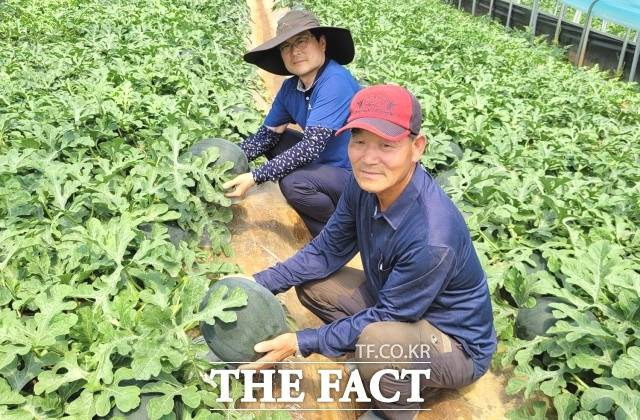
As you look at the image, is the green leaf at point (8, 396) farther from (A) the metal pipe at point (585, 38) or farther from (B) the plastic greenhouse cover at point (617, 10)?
(A) the metal pipe at point (585, 38)

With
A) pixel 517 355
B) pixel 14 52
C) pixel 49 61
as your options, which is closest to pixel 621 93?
pixel 517 355

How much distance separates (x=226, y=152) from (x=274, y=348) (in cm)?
179

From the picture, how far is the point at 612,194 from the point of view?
13.8ft

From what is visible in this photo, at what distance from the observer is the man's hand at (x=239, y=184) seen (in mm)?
3703

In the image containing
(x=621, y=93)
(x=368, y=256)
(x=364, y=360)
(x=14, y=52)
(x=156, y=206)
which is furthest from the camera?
(x=621, y=93)

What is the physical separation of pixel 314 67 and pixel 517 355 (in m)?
2.19

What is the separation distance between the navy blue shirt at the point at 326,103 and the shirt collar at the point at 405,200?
1.43m

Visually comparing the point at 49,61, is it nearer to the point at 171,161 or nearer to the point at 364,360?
the point at 171,161

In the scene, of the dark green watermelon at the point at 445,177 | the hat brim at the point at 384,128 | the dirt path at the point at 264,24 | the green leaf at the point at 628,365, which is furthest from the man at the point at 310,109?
the dirt path at the point at 264,24

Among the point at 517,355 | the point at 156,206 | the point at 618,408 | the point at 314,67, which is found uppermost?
the point at 314,67

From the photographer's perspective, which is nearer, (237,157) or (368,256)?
(368,256)

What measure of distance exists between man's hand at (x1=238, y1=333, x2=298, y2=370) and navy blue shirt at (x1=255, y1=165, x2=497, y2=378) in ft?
0.13

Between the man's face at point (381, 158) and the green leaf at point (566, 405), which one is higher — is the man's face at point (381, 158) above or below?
above

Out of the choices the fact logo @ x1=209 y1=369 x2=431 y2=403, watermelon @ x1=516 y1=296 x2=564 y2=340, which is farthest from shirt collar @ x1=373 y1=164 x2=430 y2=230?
watermelon @ x1=516 y1=296 x2=564 y2=340
